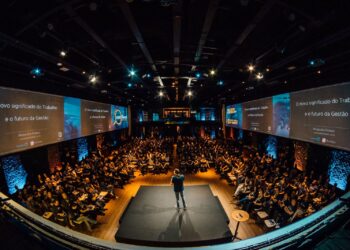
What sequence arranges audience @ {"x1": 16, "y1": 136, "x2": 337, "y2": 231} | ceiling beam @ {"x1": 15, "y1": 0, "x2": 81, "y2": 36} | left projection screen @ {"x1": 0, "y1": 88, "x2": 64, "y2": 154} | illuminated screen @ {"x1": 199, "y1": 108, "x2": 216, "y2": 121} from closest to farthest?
ceiling beam @ {"x1": 15, "y1": 0, "x2": 81, "y2": 36}, left projection screen @ {"x1": 0, "y1": 88, "x2": 64, "y2": 154}, audience @ {"x1": 16, "y1": 136, "x2": 337, "y2": 231}, illuminated screen @ {"x1": 199, "y1": 108, "x2": 216, "y2": 121}

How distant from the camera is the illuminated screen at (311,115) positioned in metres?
5.46

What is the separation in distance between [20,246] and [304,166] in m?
10.1

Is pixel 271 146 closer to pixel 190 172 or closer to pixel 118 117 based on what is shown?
pixel 190 172


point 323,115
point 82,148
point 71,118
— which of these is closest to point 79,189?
point 71,118

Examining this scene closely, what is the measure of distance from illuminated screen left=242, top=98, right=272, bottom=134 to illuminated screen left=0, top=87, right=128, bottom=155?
10.4m

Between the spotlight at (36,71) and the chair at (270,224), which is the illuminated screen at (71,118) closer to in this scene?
the spotlight at (36,71)

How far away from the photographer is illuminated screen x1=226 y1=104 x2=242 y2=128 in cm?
1460

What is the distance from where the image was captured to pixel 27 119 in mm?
6590

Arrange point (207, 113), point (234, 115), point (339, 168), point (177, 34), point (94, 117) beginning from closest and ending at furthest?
1. point (177, 34)
2. point (339, 168)
3. point (94, 117)
4. point (234, 115)
5. point (207, 113)

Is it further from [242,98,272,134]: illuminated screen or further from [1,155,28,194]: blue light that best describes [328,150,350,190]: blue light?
[1,155,28,194]: blue light

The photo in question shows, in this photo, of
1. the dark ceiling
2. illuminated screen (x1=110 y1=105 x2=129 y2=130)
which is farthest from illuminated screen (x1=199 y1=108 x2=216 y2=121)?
the dark ceiling

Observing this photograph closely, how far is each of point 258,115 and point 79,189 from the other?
408 inches

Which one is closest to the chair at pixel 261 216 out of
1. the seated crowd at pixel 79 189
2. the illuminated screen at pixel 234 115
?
the seated crowd at pixel 79 189

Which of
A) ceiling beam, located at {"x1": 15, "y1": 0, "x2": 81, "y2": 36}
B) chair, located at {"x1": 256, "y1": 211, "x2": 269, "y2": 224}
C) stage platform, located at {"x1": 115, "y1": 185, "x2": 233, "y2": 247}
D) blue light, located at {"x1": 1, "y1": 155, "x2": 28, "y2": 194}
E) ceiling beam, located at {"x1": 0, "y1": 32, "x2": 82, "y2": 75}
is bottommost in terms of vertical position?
stage platform, located at {"x1": 115, "y1": 185, "x2": 233, "y2": 247}
